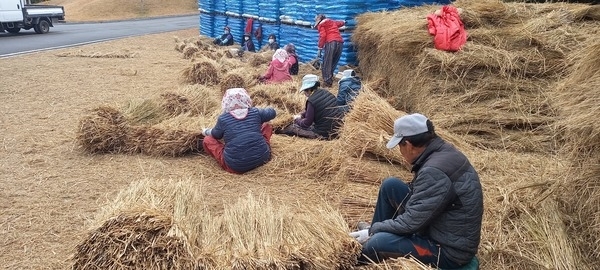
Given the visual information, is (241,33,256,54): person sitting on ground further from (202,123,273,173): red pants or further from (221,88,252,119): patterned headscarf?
(221,88,252,119): patterned headscarf

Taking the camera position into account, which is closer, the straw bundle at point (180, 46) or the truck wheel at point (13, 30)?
the straw bundle at point (180, 46)

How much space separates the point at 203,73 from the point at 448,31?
4905 millimetres

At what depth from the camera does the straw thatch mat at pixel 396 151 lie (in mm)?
2896

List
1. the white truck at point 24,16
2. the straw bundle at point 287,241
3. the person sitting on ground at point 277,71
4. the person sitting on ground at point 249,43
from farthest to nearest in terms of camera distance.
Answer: the white truck at point 24,16, the person sitting on ground at point 249,43, the person sitting on ground at point 277,71, the straw bundle at point 287,241

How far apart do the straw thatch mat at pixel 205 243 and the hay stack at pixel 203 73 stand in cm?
661

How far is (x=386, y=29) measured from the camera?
7867mm

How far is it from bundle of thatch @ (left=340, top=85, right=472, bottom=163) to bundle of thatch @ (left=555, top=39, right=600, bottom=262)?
1.70 m

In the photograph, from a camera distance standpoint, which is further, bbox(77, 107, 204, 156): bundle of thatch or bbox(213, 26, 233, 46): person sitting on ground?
bbox(213, 26, 233, 46): person sitting on ground

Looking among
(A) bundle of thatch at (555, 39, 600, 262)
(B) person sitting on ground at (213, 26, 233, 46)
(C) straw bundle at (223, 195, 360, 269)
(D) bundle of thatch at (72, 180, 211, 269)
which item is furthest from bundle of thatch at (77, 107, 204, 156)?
(B) person sitting on ground at (213, 26, 233, 46)

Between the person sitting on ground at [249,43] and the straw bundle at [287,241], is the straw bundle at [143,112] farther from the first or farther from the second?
the person sitting on ground at [249,43]

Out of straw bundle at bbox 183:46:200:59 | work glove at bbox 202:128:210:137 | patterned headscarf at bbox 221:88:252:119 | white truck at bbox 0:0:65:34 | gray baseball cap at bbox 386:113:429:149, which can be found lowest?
white truck at bbox 0:0:65:34

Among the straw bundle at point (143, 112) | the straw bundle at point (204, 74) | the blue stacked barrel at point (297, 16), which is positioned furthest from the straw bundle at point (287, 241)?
the blue stacked barrel at point (297, 16)

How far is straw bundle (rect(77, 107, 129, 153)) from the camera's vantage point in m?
5.76

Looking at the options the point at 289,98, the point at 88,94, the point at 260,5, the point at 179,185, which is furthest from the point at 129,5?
the point at 179,185
